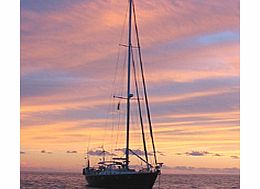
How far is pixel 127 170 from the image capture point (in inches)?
1566

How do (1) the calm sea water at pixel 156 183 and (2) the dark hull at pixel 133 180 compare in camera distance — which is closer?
(2) the dark hull at pixel 133 180

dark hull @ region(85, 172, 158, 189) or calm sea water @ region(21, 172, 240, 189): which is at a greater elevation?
dark hull @ region(85, 172, 158, 189)

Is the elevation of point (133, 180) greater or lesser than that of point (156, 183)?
greater

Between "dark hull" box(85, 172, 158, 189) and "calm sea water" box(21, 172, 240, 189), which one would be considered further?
"calm sea water" box(21, 172, 240, 189)

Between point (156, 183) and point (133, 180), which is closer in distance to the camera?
point (133, 180)

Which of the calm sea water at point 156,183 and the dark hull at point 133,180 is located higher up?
the dark hull at point 133,180
